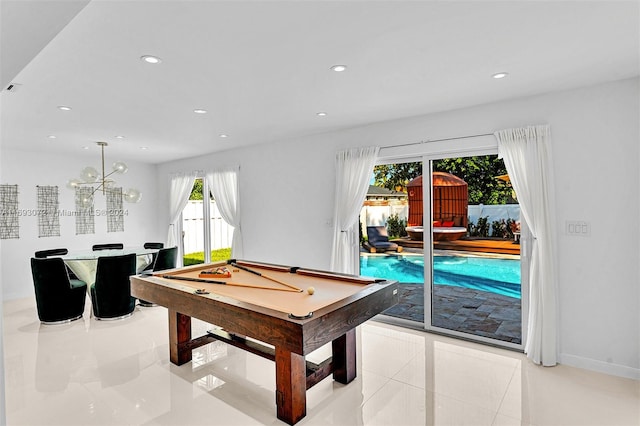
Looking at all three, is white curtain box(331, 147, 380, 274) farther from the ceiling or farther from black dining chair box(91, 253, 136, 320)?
black dining chair box(91, 253, 136, 320)

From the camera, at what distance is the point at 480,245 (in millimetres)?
4016

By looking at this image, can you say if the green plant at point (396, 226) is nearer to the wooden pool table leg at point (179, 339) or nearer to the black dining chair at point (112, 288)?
the wooden pool table leg at point (179, 339)

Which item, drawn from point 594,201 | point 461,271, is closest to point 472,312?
point 461,271

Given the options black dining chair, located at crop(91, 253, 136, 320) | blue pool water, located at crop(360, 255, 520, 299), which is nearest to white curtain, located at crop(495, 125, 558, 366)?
blue pool water, located at crop(360, 255, 520, 299)

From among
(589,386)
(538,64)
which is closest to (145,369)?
(589,386)

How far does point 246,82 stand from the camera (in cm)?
304

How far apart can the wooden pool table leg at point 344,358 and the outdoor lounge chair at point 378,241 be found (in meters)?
1.84

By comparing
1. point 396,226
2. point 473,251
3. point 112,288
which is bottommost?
point 112,288

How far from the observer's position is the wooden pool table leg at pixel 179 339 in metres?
3.36

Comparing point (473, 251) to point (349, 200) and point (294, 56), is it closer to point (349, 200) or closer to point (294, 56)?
point (349, 200)

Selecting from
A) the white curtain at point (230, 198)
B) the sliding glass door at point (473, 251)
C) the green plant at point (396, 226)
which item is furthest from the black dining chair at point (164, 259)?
the sliding glass door at point (473, 251)

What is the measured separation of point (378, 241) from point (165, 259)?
3.12 m

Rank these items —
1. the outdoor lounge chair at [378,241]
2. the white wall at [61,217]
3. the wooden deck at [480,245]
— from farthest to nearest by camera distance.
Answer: the white wall at [61,217] → the outdoor lounge chair at [378,241] → the wooden deck at [480,245]

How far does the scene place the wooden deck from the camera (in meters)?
3.83
